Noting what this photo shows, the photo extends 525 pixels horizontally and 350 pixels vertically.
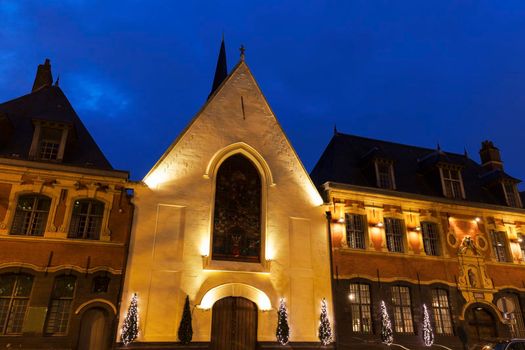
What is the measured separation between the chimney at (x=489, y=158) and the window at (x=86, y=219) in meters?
21.6

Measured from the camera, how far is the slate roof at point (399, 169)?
62.5 feet

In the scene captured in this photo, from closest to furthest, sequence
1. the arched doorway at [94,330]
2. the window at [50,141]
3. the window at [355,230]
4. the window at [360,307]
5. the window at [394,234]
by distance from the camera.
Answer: the arched doorway at [94,330], the window at [50,141], the window at [360,307], the window at [355,230], the window at [394,234]

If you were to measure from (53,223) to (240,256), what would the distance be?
6627 millimetres

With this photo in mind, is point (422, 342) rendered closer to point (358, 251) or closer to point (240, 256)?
point (358, 251)

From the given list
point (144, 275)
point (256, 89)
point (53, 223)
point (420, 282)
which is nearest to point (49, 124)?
point (53, 223)

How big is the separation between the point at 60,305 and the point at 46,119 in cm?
669

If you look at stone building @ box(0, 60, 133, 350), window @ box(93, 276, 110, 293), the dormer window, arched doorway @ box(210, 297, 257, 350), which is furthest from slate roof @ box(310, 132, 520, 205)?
the dormer window

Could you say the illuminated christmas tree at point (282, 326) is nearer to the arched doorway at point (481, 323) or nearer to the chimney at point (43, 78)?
the arched doorway at point (481, 323)

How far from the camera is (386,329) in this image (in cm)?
1540

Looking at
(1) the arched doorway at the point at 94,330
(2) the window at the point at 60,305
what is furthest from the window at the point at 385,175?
(2) the window at the point at 60,305

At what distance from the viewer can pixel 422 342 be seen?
626 inches

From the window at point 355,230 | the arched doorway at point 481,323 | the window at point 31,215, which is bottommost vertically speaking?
the arched doorway at point 481,323

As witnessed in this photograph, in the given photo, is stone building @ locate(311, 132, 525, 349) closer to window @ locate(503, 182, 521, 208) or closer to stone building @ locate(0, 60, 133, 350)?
window @ locate(503, 182, 521, 208)

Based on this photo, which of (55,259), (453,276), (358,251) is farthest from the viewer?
(453,276)
